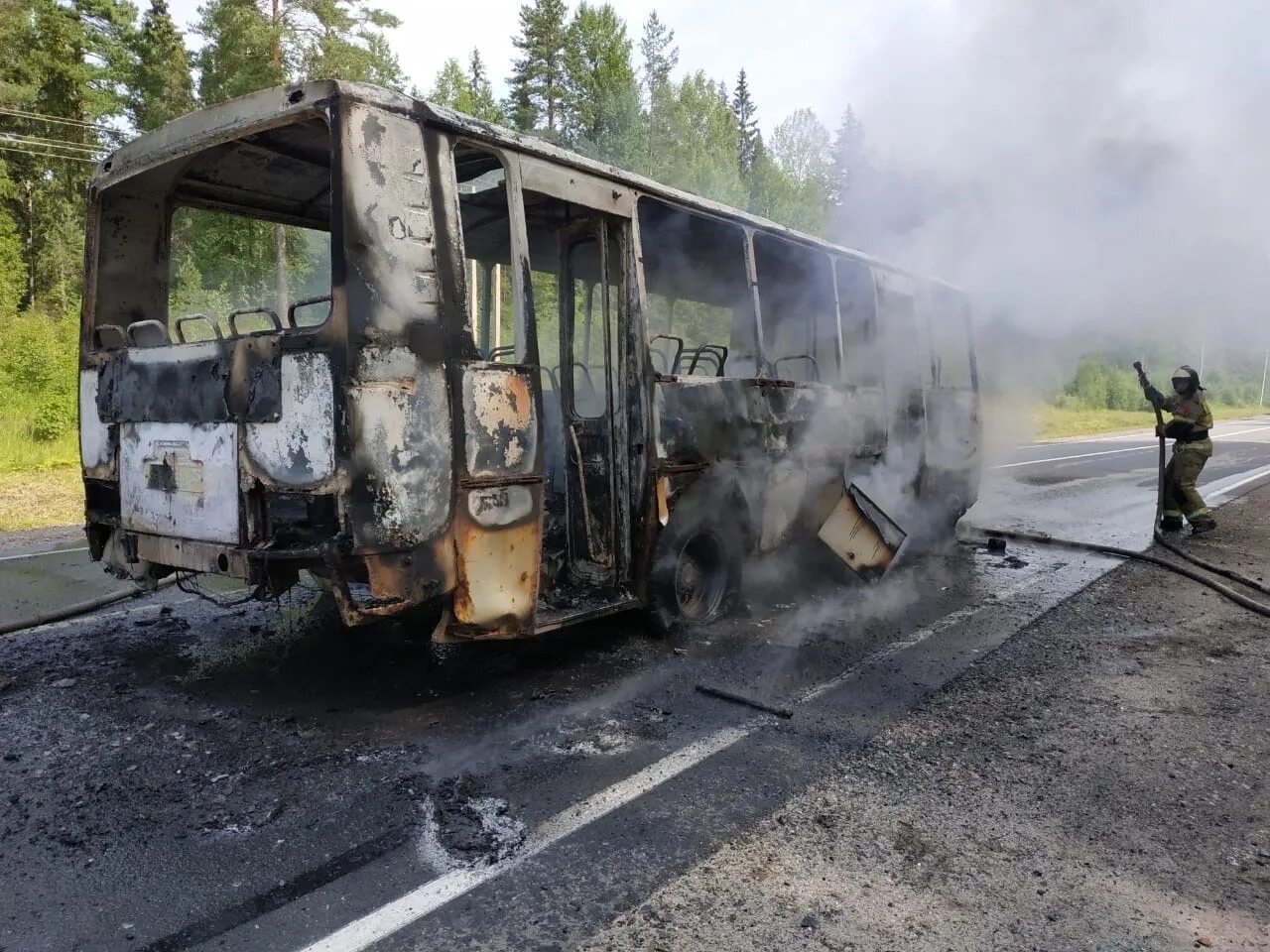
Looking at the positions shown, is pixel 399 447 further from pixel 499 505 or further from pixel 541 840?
pixel 541 840

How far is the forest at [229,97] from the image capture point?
53.0 ft

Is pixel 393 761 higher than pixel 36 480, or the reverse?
pixel 36 480

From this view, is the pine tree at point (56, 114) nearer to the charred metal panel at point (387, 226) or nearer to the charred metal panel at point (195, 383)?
the charred metal panel at point (195, 383)

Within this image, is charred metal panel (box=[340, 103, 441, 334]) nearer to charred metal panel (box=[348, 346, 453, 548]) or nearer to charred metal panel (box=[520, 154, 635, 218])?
charred metal panel (box=[348, 346, 453, 548])

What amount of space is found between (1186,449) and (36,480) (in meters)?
14.9

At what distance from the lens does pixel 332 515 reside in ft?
11.3

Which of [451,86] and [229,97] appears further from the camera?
[451,86]

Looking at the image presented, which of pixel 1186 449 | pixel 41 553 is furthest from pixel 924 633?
pixel 41 553

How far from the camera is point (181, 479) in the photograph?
154 inches

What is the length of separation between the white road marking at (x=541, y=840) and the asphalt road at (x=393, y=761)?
0.03 ft

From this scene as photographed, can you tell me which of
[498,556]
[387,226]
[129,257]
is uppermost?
[129,257]

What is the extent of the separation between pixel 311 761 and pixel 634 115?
3008 cm

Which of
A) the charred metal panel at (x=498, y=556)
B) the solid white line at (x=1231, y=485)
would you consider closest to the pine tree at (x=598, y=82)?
the solid white line at (x=1231, y=485)

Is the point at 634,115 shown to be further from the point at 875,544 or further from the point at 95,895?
the point at 95,895
